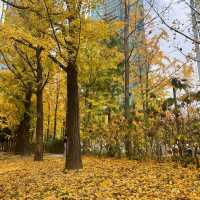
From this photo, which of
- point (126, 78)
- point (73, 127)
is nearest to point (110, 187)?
point (73, 127)

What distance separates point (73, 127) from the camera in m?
9.20

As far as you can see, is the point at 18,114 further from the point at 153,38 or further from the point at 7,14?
the point at 153,38

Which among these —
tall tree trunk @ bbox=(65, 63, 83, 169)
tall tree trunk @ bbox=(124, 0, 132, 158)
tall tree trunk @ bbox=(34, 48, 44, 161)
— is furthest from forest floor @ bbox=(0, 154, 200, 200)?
tall tree trunk @ bbox=(34, 48, 44, 161)

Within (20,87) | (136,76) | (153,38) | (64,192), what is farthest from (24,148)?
(64,192)

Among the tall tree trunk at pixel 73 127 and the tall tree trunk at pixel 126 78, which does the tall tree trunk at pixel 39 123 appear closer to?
the tall tree trunk at pixel 126 78

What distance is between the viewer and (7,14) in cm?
1445

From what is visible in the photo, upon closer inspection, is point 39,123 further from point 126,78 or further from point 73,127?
point 73,127

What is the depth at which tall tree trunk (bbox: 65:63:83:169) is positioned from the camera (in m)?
9.05

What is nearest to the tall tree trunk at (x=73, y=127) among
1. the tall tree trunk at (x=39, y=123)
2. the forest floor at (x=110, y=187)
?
the forest floor at (x=110, y=187)

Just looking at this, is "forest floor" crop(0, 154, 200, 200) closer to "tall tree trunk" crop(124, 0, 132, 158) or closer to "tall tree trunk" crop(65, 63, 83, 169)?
"tall tree trunk" crop(65, 63, 83, 169)

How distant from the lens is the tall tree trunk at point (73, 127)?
356 inches

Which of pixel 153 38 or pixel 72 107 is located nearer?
pixel 72 107

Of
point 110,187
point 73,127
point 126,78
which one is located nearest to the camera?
point 110,187

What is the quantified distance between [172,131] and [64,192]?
4.91 metres
